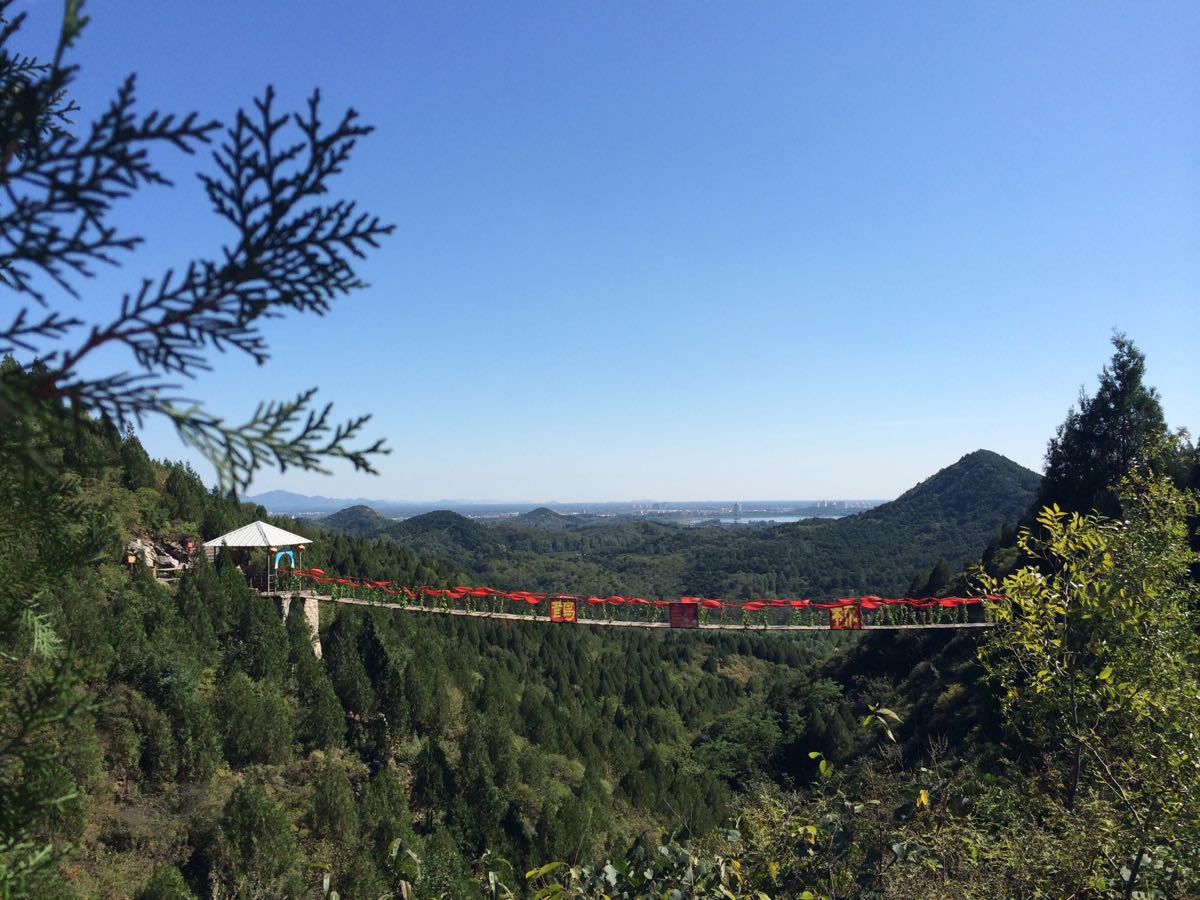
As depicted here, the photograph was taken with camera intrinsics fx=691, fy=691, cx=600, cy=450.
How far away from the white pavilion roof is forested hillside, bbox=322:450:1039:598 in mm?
63984

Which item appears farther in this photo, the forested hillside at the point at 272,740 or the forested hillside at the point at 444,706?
the forested hillside at the point at 272,740

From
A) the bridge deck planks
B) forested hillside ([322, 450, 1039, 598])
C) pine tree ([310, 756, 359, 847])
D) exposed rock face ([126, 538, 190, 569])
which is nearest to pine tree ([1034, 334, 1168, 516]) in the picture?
the bridge deck planks

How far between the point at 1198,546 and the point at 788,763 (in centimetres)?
1988

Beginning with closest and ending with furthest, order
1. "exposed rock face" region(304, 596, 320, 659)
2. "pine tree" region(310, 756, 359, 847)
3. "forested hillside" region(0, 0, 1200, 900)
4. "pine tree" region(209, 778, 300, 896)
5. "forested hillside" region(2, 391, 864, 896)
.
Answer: "forested hillside" region(0, 0, 1200, 900), "forested hillside" region(2, 391, 864, 896), "pine tree" region(209, 778, 300, 896), "pine tree" region(310, 756, 359, 847), "exposed rock face" region(304, 596, 320, 659)

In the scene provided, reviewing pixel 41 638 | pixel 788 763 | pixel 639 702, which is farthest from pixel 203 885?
pixel 639 702

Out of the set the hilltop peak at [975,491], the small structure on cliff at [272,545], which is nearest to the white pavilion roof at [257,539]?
the small structure on cliff at [272,545]

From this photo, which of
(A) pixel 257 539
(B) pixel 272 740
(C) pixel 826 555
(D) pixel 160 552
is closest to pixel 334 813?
(B) pixel 272 740

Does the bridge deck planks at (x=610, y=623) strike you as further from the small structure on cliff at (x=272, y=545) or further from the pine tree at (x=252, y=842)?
the pine tree at (x=252, y=842)

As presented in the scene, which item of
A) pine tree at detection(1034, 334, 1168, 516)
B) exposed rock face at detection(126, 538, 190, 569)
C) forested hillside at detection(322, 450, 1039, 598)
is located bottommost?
forested hillside at detection(322, 450, 1039, 598)

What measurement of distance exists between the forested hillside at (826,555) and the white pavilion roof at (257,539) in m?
64.0

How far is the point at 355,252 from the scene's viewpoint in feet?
9.59

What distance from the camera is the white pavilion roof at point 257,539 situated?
20781mm

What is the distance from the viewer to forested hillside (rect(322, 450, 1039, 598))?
4045 inches

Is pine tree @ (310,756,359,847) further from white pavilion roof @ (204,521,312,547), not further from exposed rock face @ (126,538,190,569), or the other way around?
exposed rock face @ (126,538,190,569)
